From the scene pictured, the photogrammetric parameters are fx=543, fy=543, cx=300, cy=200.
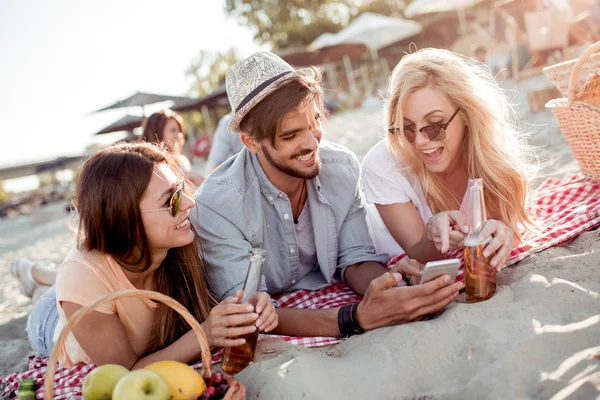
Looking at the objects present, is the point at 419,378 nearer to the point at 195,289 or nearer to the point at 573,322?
the point at 573,322

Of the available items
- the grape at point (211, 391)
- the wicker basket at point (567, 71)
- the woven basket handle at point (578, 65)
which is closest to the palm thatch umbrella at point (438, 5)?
the wicker basket at point (567, 71)

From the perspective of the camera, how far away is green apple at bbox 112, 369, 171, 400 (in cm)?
156

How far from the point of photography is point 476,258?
7.63 feet

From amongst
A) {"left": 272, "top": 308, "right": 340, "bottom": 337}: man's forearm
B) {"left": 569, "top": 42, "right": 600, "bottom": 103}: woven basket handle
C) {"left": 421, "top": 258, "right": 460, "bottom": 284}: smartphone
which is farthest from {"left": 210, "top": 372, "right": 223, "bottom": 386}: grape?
{"left": 569, "top": 42, "right": 600, "bottom": 103}: woven basket handle

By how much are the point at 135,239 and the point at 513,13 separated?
11.5 meters

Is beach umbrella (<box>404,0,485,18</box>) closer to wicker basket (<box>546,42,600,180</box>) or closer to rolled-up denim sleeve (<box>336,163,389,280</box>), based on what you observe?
wicker basket (<box>546,42,600,180</box>)

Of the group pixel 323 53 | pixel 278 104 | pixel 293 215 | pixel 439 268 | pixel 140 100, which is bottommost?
pixel 439 268

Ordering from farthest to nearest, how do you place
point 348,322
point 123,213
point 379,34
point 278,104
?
point 379,34 → point 278,104 → point 348,322 → point 123,213

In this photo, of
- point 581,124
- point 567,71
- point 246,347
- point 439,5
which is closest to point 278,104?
point 246,347

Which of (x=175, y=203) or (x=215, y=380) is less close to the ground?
(x=175, y=203)

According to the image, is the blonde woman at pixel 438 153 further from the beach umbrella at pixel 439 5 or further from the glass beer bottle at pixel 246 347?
the beach umbrella at pixel 439 5

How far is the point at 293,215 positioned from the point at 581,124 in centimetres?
191

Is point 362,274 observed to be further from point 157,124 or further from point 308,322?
point 157,124

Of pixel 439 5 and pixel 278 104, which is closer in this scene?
pixel 278 104
